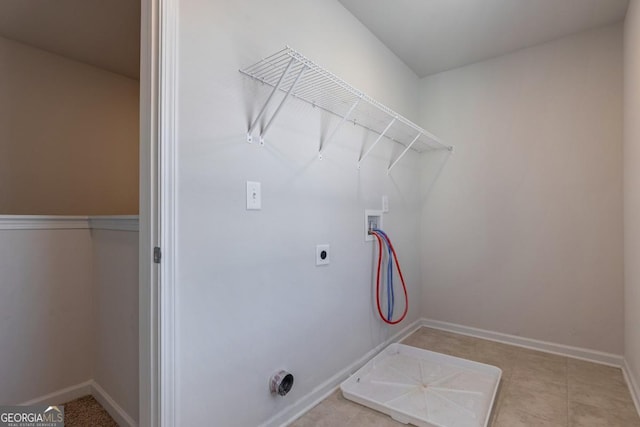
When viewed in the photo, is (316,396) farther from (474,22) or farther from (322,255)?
(474,22)

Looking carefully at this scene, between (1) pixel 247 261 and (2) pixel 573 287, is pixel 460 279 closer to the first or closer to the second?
(2) pixel 573 287

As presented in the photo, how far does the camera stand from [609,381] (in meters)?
1.86

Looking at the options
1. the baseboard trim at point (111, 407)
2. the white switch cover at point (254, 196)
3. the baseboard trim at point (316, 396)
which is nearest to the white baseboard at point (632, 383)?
the baseboard trim at point (316, 396)

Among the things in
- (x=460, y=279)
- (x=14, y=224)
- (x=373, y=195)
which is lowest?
(x=460, y=279)

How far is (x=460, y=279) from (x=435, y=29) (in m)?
Result: 2.02

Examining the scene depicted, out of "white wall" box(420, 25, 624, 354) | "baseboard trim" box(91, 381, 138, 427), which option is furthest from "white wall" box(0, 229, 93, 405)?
"white wall" box(420, 25, 624, 354)

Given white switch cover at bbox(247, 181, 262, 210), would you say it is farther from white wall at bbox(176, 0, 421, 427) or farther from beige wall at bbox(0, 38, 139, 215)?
beige wall at bbox(0, 38, 139, 215)

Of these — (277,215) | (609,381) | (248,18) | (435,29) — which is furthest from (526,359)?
(248,18)

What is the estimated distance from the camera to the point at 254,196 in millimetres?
1354

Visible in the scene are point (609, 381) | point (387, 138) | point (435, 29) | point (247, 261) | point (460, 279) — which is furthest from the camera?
point (460, 279)

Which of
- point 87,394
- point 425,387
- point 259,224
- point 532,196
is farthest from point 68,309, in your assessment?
point 532,196

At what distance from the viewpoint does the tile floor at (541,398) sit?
1492mm

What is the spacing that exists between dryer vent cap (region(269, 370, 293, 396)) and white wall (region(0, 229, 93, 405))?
1154mm

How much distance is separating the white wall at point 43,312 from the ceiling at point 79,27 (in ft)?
4.68
